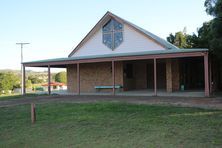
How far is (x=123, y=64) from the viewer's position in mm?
21938

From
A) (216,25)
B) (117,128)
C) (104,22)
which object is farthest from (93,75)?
(117,128)

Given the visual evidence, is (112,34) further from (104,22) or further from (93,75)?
(93,75)

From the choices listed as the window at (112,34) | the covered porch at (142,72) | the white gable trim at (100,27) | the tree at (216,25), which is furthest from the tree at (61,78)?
the tree at (216,25)

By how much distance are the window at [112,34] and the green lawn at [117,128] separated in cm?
1032

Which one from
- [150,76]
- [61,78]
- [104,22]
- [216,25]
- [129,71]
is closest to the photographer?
[216,25]

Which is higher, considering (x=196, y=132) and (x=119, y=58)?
(x=119, y=58)

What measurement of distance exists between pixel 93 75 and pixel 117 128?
14.7 meters

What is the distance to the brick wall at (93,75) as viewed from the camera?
22000 mm

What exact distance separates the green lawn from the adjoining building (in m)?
8.60

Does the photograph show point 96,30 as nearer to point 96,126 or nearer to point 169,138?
point 96,126

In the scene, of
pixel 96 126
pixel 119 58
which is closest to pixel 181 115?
pixel 96 126

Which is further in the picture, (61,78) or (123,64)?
(61,78)

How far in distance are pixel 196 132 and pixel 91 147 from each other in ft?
9.15

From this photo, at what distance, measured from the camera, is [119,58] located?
18.8 meters
